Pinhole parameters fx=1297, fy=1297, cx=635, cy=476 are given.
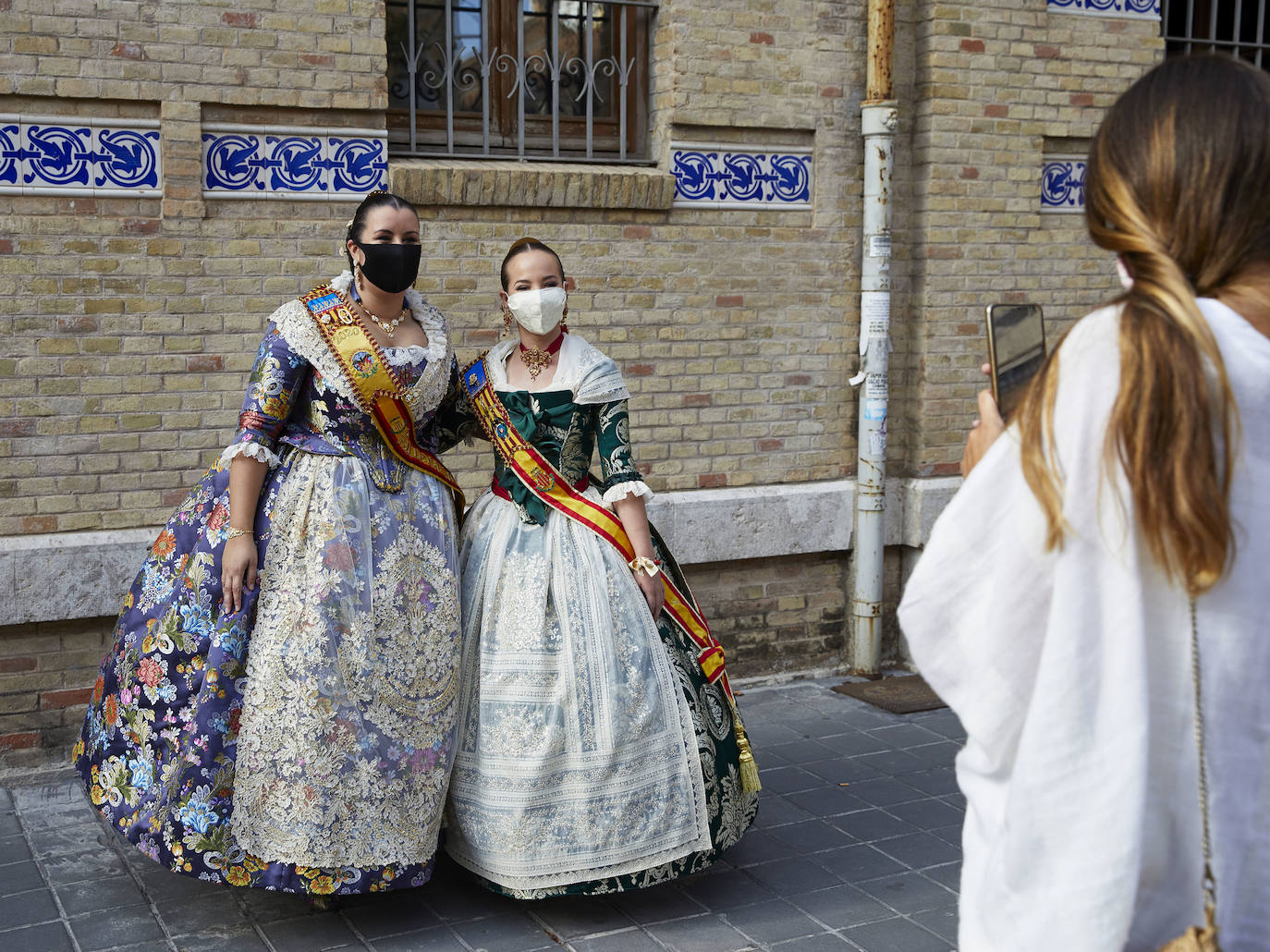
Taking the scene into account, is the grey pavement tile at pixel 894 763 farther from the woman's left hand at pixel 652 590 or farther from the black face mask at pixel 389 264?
the black face mask at pixel 389 264

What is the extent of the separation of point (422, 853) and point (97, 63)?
3.15 meters

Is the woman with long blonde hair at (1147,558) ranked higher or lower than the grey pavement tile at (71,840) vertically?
higher

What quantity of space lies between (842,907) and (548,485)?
1.57 metres

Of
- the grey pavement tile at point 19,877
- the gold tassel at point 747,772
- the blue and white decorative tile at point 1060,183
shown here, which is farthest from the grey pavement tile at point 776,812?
the blue and white decorative tile at point 1060,183

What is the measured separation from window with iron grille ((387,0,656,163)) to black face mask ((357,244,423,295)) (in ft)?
6.72

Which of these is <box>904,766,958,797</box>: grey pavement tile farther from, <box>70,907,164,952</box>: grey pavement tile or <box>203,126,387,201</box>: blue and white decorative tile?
<box>203,126,387,201</box>: blue and white decorative tile

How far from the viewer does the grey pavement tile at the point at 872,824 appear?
4547 mm

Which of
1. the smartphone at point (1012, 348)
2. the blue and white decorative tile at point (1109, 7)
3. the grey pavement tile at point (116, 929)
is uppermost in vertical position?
the blue and white decorative tile at point (1109, 7)

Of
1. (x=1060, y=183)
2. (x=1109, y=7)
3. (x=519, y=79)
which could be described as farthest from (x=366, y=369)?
(x=1109, y=7)

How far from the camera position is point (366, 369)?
12.1 ft

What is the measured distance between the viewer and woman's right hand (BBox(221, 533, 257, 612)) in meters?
3.57

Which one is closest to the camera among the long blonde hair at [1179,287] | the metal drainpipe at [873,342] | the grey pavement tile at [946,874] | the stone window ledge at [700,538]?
the long blonde hair at [1179,287]

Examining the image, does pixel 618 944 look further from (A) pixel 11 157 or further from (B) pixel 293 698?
(A) pixel 11 157

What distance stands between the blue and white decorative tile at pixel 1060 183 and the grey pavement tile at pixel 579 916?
440 cm
